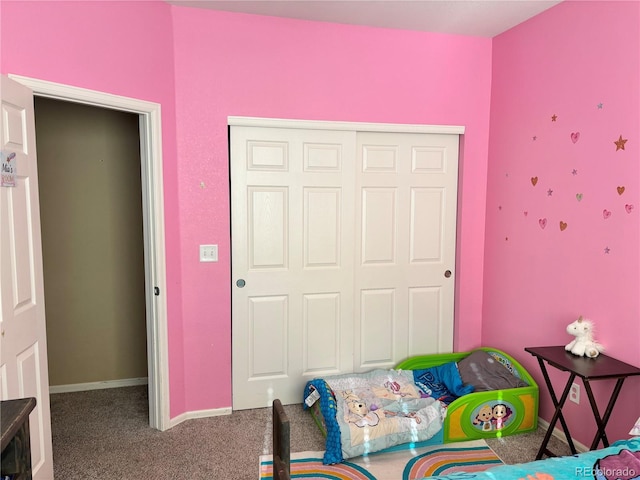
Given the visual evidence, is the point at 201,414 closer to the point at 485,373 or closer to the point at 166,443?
the point at 166,443

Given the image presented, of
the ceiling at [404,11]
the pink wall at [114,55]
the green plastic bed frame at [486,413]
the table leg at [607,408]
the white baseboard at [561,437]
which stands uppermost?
the ceiling at [404,11]

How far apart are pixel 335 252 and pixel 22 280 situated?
1.95 m

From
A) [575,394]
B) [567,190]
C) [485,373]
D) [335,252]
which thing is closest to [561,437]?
[575,394]

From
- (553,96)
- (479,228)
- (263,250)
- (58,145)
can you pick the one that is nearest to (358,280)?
(263,250)

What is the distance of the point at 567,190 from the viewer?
288cm

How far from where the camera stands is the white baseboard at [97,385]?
144 inches

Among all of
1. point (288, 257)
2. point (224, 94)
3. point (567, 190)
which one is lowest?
point (288, 257)

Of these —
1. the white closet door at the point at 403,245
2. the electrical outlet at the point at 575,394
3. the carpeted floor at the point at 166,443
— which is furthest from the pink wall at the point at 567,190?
the carpeted floor at the point at 166,443

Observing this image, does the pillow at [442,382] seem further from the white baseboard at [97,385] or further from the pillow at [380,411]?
the white baseboard at [97,385]

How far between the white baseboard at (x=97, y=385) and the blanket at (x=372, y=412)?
1457mm

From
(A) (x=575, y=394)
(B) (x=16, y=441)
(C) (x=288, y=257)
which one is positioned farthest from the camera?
(C) (x=288, y=257)

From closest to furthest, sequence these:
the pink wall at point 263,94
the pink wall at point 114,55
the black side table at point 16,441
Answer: the black side table at point 16,441 → the pink wall at point 114,55 → the pink wall at point 263,94

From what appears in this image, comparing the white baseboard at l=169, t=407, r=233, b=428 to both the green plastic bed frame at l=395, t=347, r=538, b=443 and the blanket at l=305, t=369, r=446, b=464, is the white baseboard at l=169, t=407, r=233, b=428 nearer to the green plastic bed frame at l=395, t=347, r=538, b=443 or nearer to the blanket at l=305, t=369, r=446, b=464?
the blanket at l=305, t=369, r=446, b=464

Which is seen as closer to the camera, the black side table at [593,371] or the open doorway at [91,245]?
the black side table at [593,371]
